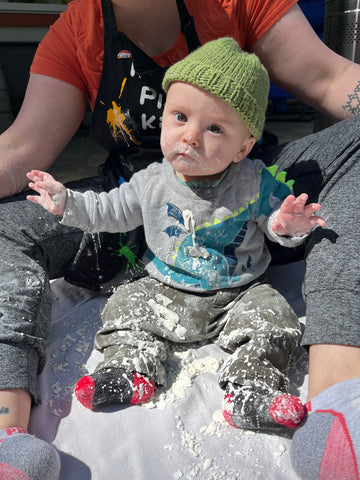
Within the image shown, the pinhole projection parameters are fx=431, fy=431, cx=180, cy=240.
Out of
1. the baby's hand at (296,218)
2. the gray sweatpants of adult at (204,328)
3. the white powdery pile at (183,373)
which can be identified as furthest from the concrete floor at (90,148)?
the baby's hand at (296,218)

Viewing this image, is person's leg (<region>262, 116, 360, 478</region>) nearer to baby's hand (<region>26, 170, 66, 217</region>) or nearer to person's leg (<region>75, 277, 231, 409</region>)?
person's leg (<region>75, 277, 231, 409</region>)

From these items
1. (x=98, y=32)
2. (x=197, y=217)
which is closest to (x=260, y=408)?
(x=197, y=217)

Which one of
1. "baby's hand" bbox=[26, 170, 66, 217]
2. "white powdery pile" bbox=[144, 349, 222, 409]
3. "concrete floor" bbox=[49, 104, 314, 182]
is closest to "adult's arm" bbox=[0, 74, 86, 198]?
"baby's hand" bbox=[26, 170, 66, 217]

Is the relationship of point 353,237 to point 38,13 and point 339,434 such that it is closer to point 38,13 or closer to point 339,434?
point 339,434

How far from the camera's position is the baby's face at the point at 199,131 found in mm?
1027

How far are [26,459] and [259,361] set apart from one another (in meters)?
0.53

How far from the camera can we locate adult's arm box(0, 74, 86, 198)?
1.34 m

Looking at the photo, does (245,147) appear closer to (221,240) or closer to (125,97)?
(221,240)

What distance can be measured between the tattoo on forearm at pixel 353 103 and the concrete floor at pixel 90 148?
6.96ft

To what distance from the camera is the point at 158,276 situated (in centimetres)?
127

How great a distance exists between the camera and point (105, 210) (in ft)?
3.88

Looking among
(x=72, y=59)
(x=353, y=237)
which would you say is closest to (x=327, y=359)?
(x=353, y=237)

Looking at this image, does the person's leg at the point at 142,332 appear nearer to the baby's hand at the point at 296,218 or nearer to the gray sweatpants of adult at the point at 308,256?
the gray sweatpants of adult at the point at 308,256

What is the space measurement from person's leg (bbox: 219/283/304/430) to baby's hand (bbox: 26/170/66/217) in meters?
0.55
